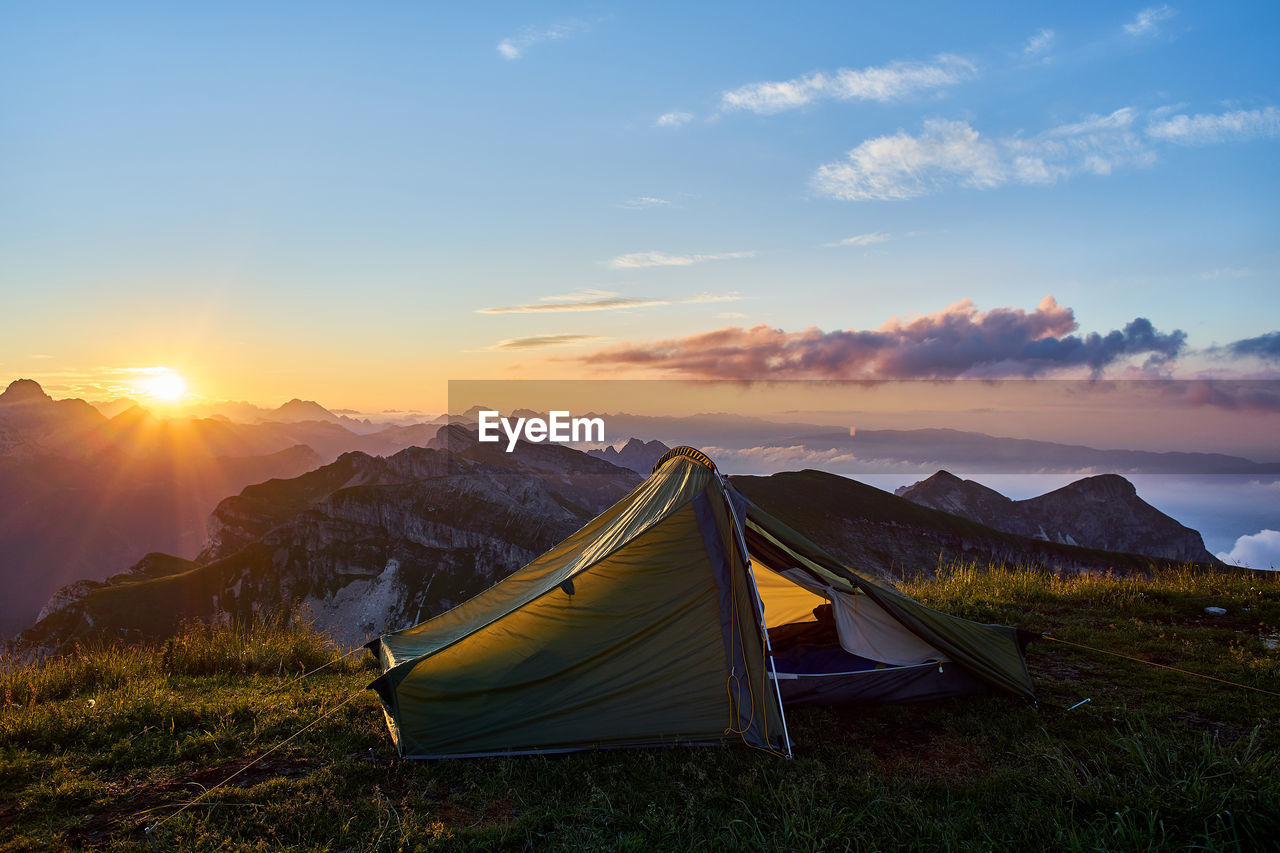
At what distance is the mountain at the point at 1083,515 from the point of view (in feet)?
583

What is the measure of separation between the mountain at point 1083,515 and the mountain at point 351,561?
97.4 metres

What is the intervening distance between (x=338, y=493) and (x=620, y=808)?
147739 millimetres

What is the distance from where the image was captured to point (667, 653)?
A: 23.2 feet

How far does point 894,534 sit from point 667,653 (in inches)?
4587

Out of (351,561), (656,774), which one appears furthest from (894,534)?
(656,774)

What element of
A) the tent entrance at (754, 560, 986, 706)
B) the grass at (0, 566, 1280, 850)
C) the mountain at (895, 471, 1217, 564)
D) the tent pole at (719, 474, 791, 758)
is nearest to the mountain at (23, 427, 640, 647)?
the mountain at (895, 471, 1217, 564)

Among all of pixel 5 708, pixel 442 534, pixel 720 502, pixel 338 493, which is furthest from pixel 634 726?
pixel 338 493

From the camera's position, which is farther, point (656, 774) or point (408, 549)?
point (408, 549)

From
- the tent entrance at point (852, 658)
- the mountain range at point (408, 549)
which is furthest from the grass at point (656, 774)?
the mountain range at point (408, 549)

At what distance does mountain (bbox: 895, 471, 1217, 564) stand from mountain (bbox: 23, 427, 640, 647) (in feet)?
319

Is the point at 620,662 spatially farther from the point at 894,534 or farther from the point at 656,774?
the point at 894,534

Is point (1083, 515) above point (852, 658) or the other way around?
the other way around

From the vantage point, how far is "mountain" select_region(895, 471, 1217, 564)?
583ft

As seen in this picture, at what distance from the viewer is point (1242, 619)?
10.8m
